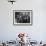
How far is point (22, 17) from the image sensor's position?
471 cm

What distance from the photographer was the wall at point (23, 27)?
184 inches

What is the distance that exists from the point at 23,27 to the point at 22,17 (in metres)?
0.36

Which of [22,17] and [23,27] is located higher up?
[22,17]

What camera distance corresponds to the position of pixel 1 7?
4.73m

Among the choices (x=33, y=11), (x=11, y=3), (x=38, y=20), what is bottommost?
(x=38, y=20)

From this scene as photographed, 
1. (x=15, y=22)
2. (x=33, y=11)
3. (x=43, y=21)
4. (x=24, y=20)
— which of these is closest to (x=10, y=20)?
(x=15, y=22)

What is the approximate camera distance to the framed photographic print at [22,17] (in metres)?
4.69

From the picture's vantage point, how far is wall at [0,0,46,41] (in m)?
4.68

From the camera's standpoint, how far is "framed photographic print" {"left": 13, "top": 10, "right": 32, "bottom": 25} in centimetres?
469

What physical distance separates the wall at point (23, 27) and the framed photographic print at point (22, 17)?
0.11 m

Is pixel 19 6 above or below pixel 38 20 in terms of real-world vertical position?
above

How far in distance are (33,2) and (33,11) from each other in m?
0.33

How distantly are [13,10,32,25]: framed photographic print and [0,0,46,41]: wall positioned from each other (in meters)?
0.11

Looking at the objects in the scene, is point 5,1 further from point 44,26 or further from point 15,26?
point 44,26
